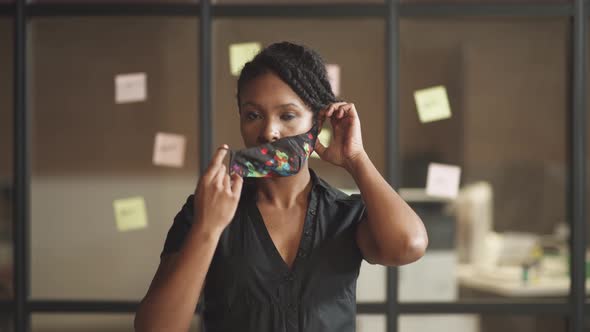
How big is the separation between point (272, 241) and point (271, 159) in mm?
160

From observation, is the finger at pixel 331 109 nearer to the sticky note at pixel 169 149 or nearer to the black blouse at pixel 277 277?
the black blouse at pixel 277 277

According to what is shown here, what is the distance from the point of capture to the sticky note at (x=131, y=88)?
2932mm

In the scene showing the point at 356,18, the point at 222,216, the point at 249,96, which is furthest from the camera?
the point at 356,18

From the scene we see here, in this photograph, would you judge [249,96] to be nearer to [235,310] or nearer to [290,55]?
[290,55]

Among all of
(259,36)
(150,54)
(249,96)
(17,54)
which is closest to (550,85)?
(259,36)

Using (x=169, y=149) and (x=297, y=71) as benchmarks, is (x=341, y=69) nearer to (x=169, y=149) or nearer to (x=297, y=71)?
(x=169, y=149)

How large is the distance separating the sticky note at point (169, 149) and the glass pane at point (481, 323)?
46.0 inches

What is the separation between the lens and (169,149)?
9.58 feet

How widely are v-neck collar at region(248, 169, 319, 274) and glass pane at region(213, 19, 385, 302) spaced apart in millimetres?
1504

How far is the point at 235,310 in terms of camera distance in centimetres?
128

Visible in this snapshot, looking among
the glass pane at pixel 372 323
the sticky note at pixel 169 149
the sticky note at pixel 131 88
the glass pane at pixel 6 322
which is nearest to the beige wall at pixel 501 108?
the glass pane at pixel 372 323

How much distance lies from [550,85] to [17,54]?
89.9 inches

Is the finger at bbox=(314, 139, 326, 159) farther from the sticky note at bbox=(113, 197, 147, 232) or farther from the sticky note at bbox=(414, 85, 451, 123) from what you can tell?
the sticky note at bbox=(113, 197, 147, 232)

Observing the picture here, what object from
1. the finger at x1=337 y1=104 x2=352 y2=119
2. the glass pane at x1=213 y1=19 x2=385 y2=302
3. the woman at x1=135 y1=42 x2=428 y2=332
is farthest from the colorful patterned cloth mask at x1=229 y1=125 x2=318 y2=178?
the glass pane at x1=213 y1=19 x2=385 y2=302
